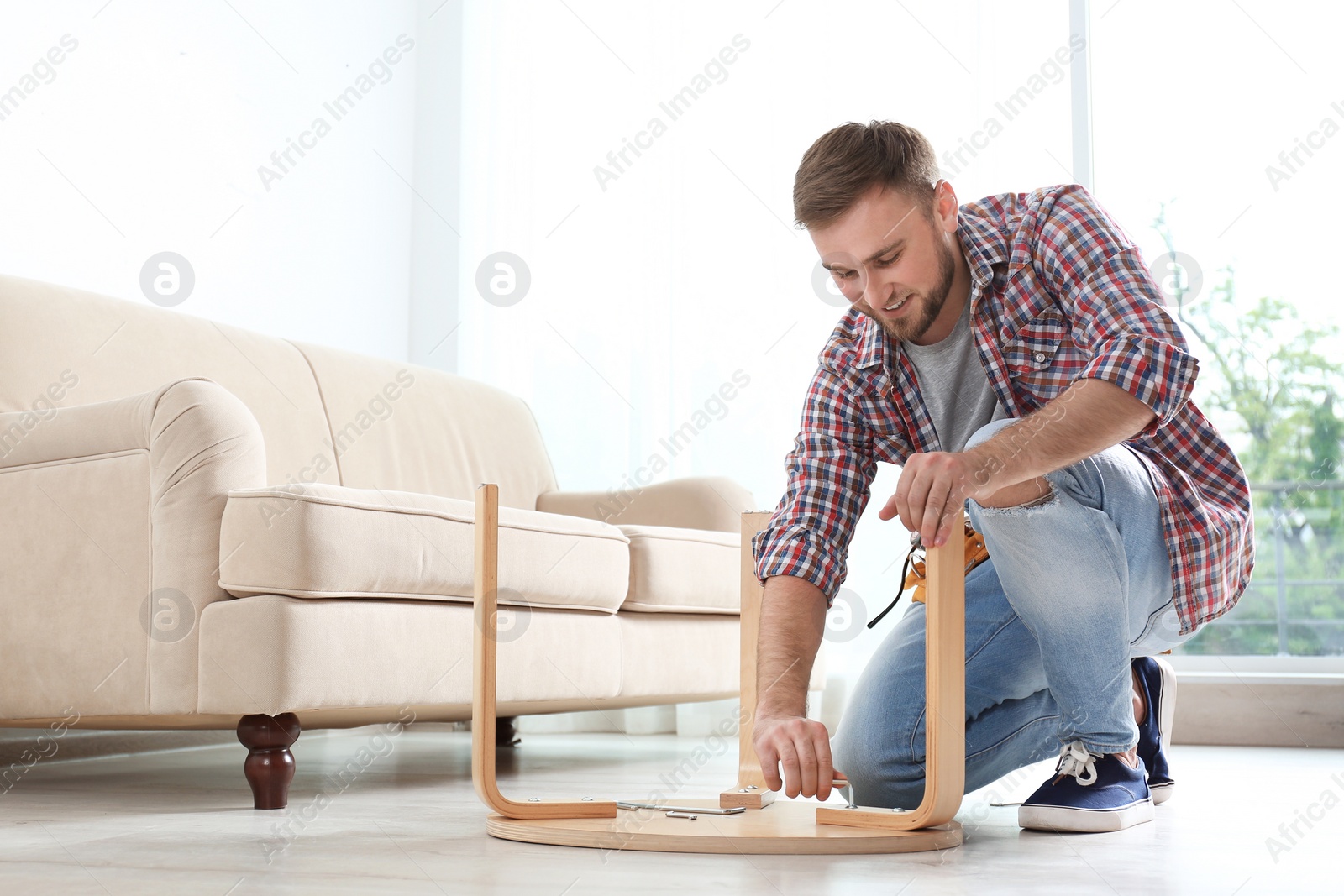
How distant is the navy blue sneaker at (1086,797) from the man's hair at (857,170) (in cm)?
59

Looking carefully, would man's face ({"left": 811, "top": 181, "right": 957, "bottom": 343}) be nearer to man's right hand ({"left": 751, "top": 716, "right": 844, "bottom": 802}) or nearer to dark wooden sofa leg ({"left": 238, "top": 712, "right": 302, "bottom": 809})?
man's right hand ({"left": 751, "top": 716, "right": 844, "bottom": 802})

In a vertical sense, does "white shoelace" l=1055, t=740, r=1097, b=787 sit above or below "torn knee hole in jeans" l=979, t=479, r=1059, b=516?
below

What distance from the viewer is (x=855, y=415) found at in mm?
1326

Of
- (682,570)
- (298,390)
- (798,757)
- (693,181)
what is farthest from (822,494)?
(693,181)

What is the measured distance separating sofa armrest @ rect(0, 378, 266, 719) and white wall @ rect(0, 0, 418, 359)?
743 millimetres

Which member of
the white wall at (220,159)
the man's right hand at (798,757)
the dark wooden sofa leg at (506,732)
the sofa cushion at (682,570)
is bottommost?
the dark wooden sofa leg at (506,732)

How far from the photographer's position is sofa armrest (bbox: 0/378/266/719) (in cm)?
151

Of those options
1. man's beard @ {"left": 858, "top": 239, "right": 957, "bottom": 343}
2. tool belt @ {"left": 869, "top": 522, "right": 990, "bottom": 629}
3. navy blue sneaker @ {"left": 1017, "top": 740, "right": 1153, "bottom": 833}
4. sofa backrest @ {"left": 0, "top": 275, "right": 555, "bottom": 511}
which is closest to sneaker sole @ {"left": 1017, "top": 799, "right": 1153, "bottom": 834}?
navy blue sneaker @ {"left": 1017, "top": 740, "right": 1153, "bottom": 833}

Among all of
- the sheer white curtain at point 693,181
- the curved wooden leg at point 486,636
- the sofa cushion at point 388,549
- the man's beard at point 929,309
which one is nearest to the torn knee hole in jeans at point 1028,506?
the man's beard at point 929,309

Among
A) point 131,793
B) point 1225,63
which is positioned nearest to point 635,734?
point 131,793

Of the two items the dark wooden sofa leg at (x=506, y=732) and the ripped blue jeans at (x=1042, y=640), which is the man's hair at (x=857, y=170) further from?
the dark wooden sofa leg at (x=506, y=732)

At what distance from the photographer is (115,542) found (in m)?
1.57

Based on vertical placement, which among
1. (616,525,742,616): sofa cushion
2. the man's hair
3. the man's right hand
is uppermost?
the man's hair

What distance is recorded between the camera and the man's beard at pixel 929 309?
126 cm
